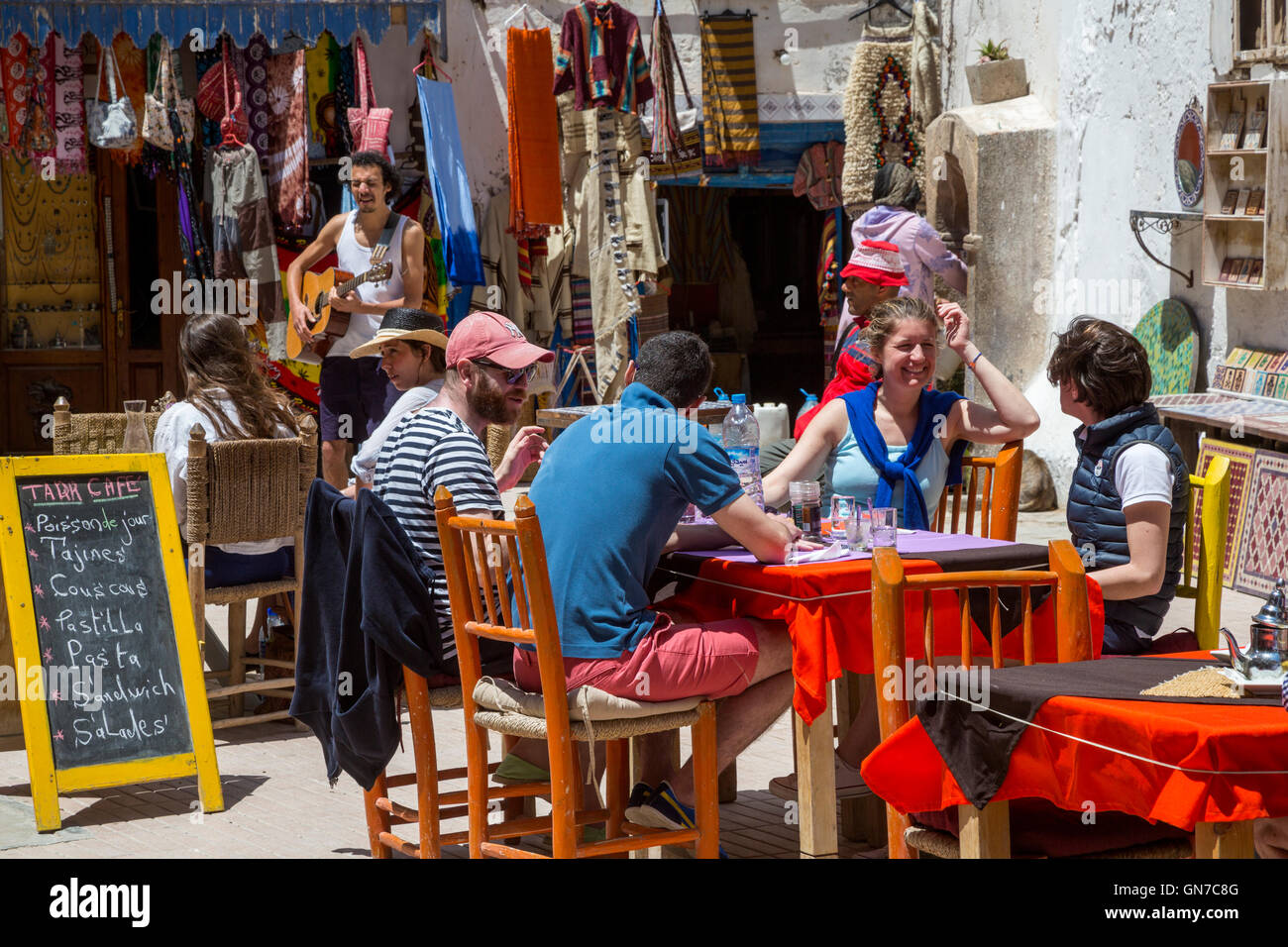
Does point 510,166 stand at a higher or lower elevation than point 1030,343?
higher

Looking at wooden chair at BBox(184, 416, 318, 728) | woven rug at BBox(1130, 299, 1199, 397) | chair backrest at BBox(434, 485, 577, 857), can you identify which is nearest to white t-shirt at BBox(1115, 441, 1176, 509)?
chair backrest at BBox(434, 485, 577, 857)

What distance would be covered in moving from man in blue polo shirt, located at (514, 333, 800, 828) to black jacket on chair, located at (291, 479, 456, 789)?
0.31 metres

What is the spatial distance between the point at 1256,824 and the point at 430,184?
28.1 ft

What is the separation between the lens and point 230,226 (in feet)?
35.6

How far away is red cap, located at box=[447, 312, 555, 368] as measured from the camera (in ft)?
15.2

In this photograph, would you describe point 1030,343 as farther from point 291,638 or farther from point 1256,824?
point 1256,824

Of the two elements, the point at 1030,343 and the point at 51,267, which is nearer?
the point at 1030,343

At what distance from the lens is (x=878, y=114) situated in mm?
12234

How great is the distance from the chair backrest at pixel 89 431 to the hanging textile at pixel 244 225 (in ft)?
13.0

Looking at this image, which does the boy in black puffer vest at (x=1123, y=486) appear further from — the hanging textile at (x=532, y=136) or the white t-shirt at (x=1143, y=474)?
the hanging textile at (x=532, y=136)

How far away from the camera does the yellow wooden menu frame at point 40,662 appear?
4.98 meters

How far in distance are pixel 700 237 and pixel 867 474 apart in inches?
420

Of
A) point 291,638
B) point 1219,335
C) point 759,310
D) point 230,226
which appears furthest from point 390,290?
point 759,310
